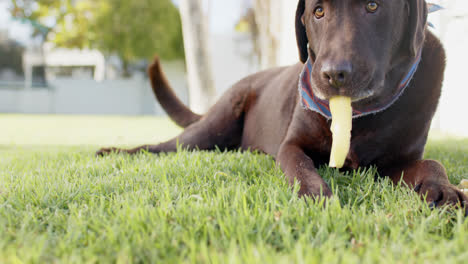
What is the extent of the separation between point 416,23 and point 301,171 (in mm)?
907

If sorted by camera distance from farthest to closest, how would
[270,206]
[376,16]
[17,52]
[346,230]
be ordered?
[17,52] < [376,16] < [270,206] < [346,230]

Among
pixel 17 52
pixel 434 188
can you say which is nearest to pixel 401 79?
pixel 434 188

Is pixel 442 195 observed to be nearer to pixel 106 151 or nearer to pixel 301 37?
pixel 301 37

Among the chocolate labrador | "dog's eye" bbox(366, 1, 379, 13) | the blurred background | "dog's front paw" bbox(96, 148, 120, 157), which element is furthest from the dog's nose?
the blurred background

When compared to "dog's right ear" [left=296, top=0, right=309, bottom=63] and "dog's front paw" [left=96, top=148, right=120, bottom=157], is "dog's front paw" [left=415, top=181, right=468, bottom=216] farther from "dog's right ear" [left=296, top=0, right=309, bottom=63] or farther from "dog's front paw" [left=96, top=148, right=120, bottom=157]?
"dog's front paw" [left=96, top=148, right=120, bottom=157]

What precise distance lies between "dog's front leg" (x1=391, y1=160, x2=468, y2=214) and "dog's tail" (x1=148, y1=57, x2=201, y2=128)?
2.16 meters

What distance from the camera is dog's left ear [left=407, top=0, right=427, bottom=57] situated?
1855 millimetres

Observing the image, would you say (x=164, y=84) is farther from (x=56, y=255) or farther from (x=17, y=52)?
(x=17, y=52)

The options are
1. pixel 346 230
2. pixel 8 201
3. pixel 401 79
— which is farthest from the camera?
pixel 401 79

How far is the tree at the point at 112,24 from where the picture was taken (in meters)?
20.2

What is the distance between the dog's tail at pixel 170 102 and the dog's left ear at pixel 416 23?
2199mm

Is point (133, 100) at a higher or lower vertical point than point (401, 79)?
lower

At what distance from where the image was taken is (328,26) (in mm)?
1837

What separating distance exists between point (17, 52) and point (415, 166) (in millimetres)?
25844
